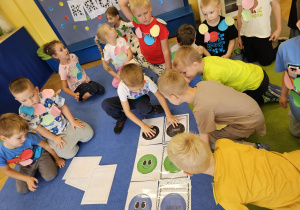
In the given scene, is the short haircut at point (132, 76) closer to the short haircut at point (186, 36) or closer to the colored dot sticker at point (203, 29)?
the short haircut at point (186, 36)

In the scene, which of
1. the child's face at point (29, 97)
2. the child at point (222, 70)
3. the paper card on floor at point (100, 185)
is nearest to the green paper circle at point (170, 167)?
the paper card on floor at point (100, 185)

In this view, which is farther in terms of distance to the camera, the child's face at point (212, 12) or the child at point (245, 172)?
the child's face at point (212, 12)

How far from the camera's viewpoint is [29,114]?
1.60 metres

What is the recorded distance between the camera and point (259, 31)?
1841mm

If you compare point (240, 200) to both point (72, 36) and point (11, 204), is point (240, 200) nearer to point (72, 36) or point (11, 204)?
point (11, 204)

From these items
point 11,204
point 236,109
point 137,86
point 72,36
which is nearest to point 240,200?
point 236,109

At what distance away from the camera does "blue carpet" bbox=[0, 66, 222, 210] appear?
1.31m

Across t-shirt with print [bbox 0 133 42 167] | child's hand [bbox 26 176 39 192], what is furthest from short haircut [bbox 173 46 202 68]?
child's hand [bbox 26 176 39 192]

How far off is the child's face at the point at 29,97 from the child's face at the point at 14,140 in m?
0.27

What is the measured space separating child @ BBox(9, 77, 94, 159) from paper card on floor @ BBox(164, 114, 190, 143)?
0.78 meters

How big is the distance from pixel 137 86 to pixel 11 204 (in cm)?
149

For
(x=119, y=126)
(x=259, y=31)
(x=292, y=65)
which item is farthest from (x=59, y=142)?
(x=259, y=31)

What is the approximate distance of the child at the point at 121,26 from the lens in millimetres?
2277

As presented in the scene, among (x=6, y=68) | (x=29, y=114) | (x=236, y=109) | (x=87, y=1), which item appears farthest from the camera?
(x=87, y=1)
